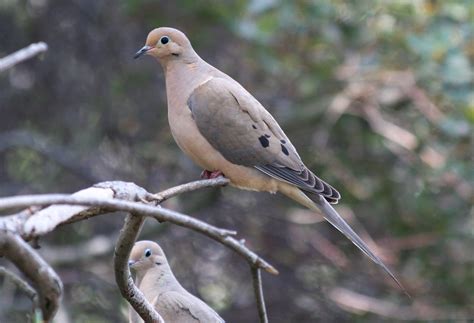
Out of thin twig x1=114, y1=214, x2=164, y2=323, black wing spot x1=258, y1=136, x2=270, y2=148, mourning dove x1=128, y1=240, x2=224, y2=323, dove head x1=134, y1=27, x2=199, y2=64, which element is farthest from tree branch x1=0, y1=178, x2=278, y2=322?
dove head x1=134, y1=27, x2=199, y2=64

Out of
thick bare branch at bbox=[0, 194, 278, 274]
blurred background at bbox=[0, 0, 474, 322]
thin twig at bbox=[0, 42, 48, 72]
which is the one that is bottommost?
blurred background at bbox=[0, 0, 474, 322]

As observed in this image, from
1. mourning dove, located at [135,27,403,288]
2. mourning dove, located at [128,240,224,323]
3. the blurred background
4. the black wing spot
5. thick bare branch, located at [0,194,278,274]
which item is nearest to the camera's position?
thick bare branch, located at [0,194,278,274]

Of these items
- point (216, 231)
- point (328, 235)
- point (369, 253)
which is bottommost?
point (328, 235)

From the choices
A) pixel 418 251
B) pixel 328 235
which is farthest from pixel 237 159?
pixel 328 235

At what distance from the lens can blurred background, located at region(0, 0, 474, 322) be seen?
18.6 ft

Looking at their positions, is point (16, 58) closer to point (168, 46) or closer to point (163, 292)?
point (163, 292)

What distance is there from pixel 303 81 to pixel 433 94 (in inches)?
31.1

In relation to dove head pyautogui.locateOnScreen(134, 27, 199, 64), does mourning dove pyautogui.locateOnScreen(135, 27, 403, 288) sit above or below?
below

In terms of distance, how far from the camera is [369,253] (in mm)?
3258

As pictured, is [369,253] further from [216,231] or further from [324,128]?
[324,128]

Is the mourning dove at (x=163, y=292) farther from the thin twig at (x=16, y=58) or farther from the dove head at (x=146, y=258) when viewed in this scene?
the thin twig at (x=16, y=58)

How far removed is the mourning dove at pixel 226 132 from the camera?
378 cm

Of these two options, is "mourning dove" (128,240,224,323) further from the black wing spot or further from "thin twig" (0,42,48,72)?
"thin twig" (0,42,48,72)

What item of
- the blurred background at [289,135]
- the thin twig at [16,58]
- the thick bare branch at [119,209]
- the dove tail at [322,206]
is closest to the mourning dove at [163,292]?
the dove tail at [322,206]
